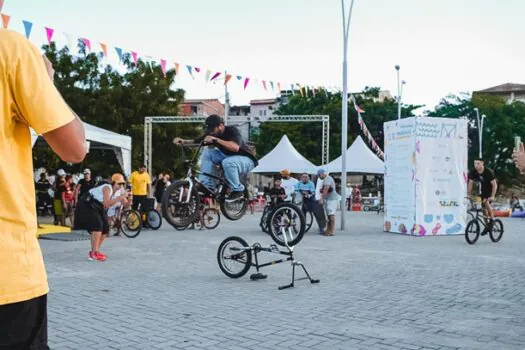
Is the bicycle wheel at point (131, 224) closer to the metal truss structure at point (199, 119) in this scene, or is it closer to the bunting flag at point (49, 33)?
the bunting flag at point (49, 33)

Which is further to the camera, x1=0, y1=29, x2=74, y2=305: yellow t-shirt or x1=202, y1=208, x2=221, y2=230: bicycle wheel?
x1=202, y1=208, x2=221, y2=230: bicycle wheel

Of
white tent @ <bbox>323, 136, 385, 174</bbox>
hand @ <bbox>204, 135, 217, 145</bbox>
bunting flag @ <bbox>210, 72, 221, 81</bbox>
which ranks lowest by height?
hand @ <bbox>204, 135, 217, 145</bbox>

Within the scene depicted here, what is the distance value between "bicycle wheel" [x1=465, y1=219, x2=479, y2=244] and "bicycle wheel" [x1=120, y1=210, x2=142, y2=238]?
28.5 feet

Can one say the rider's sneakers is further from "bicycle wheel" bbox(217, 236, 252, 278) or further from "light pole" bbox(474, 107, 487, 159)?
"light pole" bbox(474, 107, 487, 159)

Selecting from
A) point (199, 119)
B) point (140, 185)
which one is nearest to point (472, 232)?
point (140, 185)

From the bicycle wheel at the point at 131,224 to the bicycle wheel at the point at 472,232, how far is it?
8684mm

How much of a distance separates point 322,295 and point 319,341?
246cm

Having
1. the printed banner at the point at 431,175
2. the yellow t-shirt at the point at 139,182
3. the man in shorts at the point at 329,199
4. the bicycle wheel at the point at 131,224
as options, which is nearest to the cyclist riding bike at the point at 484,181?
the printed banner at the point at 431,175

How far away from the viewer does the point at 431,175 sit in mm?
17516

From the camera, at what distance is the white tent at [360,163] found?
29194mm

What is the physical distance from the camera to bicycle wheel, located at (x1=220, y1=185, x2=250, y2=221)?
530 cm

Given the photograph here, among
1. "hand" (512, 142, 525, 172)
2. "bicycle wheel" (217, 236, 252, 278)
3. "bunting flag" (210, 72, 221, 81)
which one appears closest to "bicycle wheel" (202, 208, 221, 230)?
"bunting flag" (210, 72, 221, 81)

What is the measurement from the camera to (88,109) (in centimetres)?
3156

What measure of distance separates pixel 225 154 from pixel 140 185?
12.7 metres
